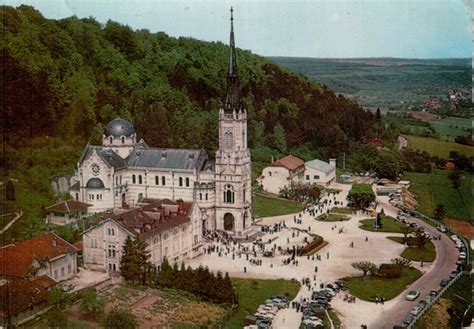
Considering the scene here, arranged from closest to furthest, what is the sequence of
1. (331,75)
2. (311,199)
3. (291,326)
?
(291,326) → (311,199) → (331,75)

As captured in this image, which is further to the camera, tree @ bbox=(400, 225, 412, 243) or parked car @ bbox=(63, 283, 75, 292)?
tree @ bbox=(400, 225, 412, 243)

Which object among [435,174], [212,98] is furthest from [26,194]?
[212,98]

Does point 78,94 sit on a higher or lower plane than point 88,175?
higher

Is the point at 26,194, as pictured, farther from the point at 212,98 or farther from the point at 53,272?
the point at 212,98

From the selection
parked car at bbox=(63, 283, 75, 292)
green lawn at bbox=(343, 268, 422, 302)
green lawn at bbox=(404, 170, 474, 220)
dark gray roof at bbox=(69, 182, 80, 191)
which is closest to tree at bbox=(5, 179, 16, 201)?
dark gray roof at bbox=(69, 182, 80, 191)

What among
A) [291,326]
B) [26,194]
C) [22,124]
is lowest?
[291,326]

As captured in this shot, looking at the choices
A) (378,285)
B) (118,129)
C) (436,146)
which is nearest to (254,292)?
(378,285)

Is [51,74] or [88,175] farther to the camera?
[51,74]

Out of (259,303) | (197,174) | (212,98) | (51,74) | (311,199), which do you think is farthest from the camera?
(212,98)

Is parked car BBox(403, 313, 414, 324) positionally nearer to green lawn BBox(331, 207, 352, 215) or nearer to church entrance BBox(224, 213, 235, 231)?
church entrance BBox(224, 213, 235, 231)
